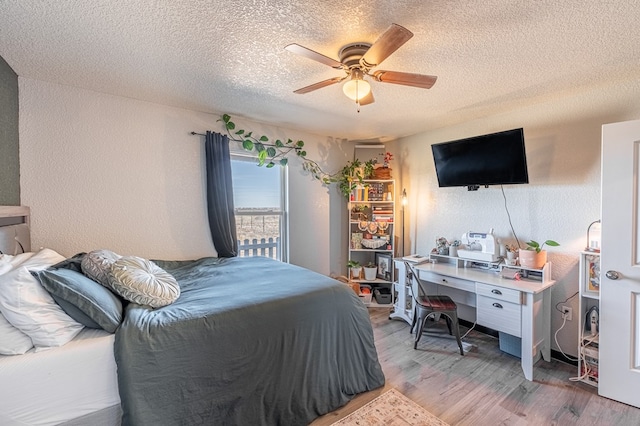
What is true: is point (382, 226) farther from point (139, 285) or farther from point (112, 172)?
point (112, 172)

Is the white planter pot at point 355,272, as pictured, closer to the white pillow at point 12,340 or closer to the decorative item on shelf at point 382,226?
the decorative item on shelf at point 382,226

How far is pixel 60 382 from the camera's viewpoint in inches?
45.2

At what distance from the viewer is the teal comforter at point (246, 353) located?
50.8 inches

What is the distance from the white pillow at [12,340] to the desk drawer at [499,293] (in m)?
3.01

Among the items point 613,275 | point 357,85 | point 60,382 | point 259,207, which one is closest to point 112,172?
point 259,207

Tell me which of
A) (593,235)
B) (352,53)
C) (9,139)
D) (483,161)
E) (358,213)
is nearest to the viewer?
(352,53)

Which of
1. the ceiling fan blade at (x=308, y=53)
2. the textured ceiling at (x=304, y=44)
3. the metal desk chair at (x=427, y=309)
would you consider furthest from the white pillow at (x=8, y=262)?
the metal desk chair at (x=427, y=309)

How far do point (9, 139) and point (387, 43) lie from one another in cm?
266

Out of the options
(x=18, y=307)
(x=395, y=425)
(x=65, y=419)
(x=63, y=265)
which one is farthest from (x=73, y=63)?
(x=395, y=425)

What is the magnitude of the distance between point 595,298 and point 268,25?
296 cm

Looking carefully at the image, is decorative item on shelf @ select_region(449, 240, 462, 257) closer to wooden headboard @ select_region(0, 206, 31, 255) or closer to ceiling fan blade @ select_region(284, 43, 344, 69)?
ceiling fan blade @ select_region(284, 43, 344, 69)

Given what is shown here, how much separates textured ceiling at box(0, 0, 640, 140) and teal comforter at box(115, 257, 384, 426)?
156cm

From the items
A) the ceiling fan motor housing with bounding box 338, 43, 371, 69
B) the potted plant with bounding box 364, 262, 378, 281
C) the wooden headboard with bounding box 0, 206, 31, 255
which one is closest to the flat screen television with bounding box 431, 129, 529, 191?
the potted plant with bounding box 364, 262, 378, 281

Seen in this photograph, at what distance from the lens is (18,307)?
1146 millimetres
